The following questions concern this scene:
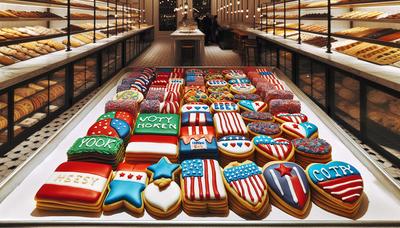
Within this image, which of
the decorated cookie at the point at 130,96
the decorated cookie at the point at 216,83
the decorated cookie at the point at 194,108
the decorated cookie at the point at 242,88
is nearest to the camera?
the decorated cookie at the point at 194,108

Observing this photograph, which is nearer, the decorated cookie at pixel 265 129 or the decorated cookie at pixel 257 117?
the decorated cookie at pixel 265 129

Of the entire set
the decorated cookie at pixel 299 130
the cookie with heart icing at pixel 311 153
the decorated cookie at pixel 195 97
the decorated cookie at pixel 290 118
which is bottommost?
the cookie with heart icing at pixel 311 153

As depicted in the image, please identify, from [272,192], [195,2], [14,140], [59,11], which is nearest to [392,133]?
[272,192]

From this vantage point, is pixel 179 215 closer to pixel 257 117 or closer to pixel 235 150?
pixel 235 150

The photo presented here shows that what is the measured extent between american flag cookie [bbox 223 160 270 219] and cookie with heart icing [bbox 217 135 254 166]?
0.11 meters

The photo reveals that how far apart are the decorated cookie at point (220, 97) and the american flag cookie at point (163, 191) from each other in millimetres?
879

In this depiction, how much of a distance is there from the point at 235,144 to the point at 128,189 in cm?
47

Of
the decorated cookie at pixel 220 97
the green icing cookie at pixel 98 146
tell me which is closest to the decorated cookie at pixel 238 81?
the decorated cookie at pixel 220 97

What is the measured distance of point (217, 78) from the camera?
260 centimetres

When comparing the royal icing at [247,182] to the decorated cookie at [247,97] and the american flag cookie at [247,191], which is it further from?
the decorated cookie at [247,97]

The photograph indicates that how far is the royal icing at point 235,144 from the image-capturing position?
49.3 inches

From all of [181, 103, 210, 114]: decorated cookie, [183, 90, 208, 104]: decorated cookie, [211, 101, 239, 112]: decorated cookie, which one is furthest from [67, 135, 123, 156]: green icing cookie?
[183, 90, 208, 104]: decorated cookie

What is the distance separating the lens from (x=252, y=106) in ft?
5.97

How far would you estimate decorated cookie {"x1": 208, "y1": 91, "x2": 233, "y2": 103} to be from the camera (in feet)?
6.48
